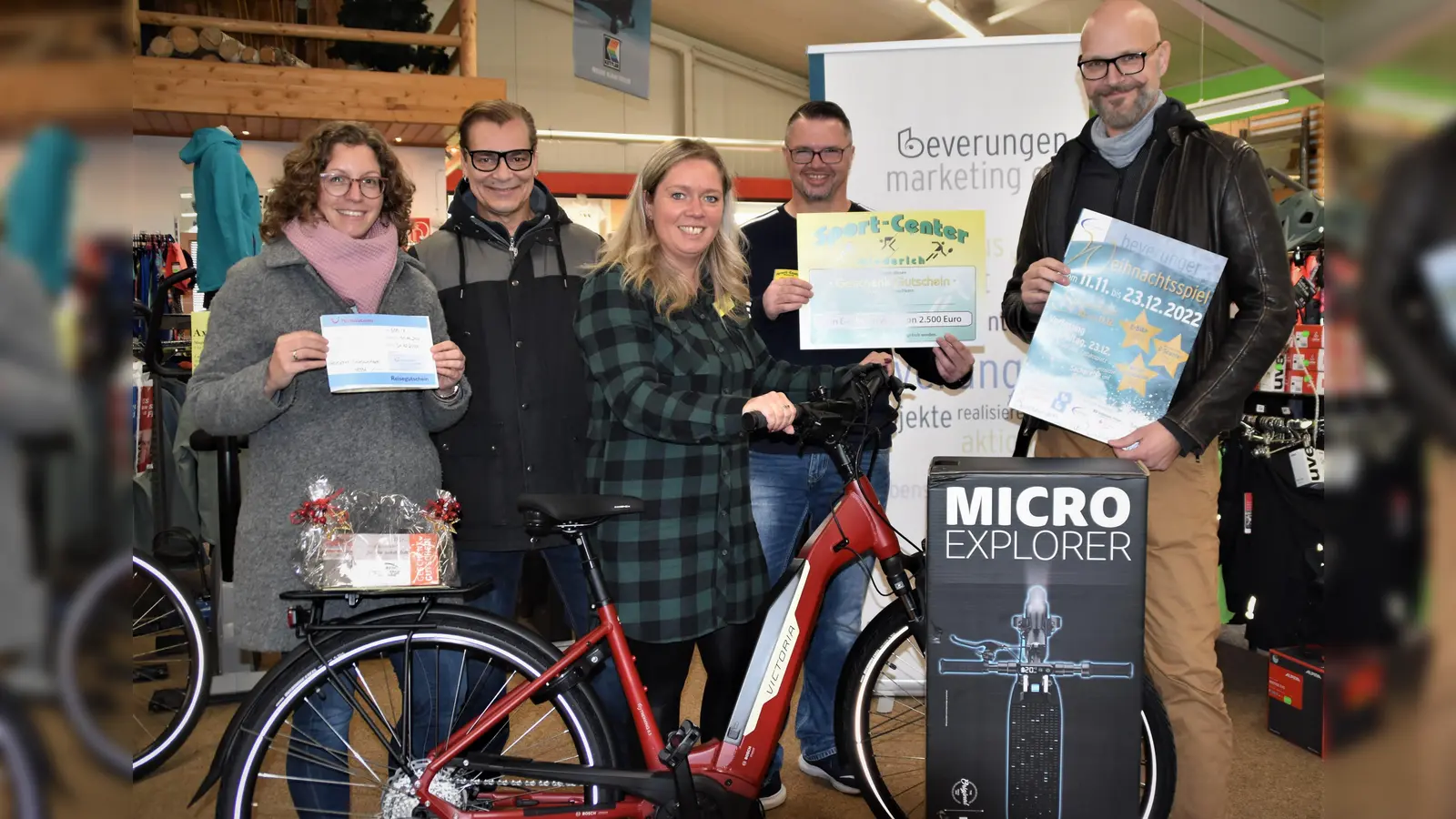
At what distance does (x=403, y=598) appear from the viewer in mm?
2125

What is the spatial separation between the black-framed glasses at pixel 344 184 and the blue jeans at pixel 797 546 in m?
1.18

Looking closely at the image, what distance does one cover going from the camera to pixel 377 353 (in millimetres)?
1992

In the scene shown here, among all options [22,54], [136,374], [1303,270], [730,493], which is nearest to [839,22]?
[1303,270]

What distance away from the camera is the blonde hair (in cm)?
217

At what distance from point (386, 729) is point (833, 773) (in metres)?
1.38

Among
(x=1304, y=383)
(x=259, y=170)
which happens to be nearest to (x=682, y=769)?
(x=1304, y=383)

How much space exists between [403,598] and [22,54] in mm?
2011

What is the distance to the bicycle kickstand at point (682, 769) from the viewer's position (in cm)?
212

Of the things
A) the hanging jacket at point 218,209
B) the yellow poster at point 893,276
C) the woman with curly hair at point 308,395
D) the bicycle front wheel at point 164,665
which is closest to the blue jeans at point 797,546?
Answer: the yellow poster at point 893,276

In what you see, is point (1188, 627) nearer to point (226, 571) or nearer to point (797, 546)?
point (797, 546)

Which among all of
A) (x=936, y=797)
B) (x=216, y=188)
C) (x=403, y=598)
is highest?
(x=216, y=188)

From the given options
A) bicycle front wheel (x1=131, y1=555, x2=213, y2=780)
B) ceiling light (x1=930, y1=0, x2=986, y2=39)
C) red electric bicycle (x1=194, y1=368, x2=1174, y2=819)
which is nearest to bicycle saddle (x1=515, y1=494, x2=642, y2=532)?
red electric bicycle (x1=194, y1=368, x2=1174, y2=819)

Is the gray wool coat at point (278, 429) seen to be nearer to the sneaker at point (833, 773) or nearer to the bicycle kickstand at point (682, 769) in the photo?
the bicycle kickstand at point (682, 769)

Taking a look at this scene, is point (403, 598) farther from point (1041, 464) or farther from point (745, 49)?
point (745, 49)
